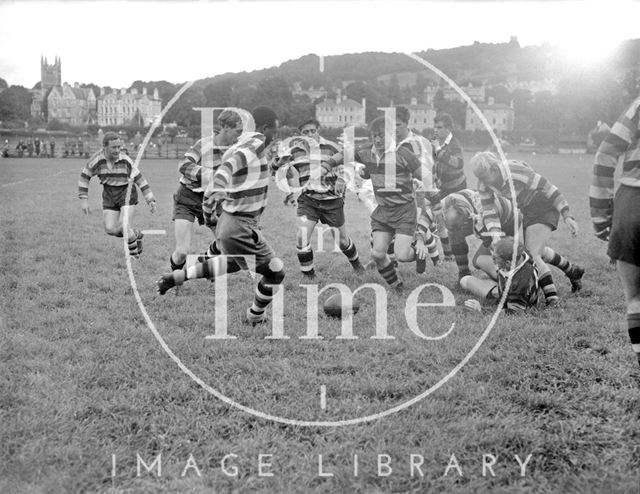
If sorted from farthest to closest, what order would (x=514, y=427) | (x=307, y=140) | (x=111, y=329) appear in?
1. (x=307, y=140)
2. (x=111, y=329)
3. (x=514, y=427)

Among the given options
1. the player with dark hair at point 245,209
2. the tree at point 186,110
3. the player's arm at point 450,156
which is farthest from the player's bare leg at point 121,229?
the tree at point 186,110

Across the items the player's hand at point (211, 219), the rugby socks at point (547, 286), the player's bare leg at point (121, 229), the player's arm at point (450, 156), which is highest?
the player's arm at point (450, 156)

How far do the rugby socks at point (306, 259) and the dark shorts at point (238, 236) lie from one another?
267 cm

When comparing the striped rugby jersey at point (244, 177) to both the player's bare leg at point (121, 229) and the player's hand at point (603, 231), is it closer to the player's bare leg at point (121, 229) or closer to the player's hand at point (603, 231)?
the player's hand at point (603, 231)

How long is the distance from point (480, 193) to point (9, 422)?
5518 mm

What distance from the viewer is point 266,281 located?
685 centimetres

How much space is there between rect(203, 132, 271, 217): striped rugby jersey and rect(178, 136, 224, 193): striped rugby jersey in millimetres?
1797

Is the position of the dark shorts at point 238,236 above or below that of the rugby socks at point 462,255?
above

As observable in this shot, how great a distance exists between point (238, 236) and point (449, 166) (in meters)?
5.01

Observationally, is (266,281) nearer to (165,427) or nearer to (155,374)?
(155,374)

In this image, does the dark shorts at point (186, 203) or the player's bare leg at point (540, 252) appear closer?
the player's bare leg at point (540, 252)

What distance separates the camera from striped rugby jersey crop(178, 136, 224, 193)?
27.6 feet

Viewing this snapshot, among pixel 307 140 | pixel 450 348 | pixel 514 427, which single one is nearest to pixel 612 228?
pixel 514 427

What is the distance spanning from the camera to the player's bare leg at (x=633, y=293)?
4.48 metres
